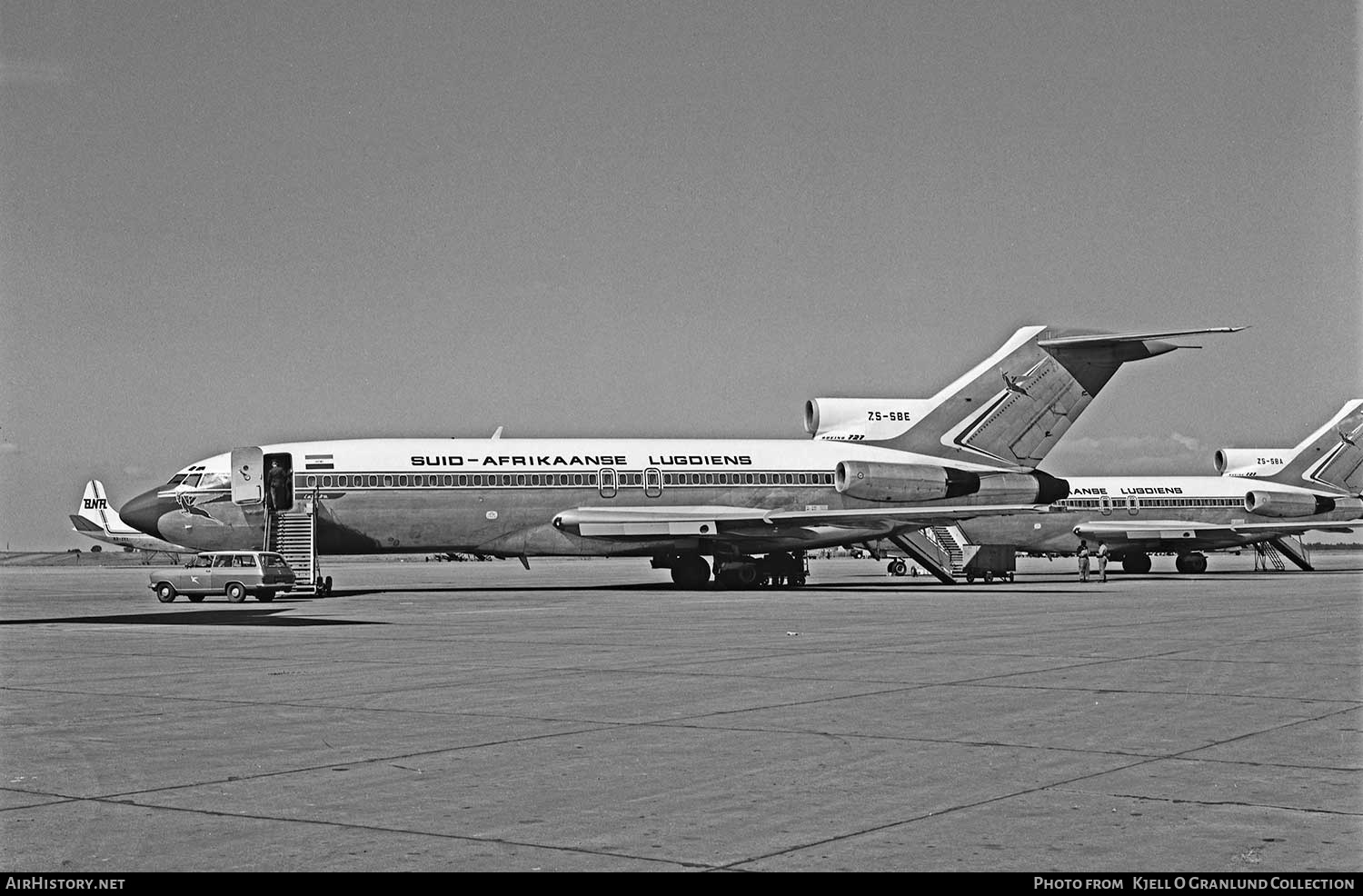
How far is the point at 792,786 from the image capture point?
9305 millimetres

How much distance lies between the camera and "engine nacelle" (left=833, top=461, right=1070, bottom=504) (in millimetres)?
46312

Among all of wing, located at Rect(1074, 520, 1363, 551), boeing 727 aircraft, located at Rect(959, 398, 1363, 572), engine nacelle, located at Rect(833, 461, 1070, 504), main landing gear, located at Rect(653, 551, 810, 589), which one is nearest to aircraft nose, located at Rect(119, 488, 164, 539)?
main landing gear, located at Rect(653, 551, 810, 589)

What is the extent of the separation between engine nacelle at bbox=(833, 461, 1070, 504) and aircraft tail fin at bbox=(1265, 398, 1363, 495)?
28070 mm

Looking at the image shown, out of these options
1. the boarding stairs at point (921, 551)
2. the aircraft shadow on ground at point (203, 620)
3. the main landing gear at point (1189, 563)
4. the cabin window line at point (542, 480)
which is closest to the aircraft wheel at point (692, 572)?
the cabin window line at point (542, 480)

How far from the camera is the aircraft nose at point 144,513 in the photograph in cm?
4291

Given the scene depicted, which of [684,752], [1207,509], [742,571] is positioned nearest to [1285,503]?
[1207,509]

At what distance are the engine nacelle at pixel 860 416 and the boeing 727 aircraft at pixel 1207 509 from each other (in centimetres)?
1087

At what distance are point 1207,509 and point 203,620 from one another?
5063 cm

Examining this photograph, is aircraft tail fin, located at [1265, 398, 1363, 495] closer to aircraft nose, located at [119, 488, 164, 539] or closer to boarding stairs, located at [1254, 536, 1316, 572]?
boarding stairs, located at [1254, 536, 1316, 572]

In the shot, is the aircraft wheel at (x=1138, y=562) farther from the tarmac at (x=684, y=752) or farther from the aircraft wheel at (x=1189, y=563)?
the tarmac at (x=684, y=752)

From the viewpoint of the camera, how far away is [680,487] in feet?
151

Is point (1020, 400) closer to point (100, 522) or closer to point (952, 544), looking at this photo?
point (952, 544)

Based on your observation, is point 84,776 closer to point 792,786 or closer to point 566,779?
point 566,779

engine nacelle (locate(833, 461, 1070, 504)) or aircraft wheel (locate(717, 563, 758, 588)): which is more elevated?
engine nacelle (locate(833, 461, 1070, 504))
